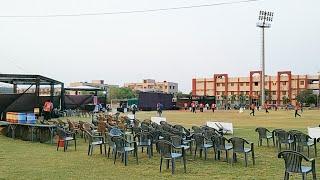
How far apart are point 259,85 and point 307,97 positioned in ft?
54.2

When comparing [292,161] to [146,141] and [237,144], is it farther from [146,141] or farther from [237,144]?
[146,141]

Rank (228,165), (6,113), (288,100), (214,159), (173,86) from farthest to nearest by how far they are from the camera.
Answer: (173,86) < (288,100) < (6,113) < (214,159) < (228,165)

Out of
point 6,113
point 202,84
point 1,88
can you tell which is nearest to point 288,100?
point 202,84

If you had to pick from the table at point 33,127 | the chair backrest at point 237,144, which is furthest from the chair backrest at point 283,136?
the table at point 33,127

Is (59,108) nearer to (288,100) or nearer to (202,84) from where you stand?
(288,100)

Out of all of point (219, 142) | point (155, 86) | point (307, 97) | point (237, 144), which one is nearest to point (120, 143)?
point (219, 142)

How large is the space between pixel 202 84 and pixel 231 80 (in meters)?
9.45

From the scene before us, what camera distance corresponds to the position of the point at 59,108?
33938 millimetres

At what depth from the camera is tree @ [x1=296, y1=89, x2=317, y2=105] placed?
3787 inches

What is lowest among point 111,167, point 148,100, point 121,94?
point 111,167

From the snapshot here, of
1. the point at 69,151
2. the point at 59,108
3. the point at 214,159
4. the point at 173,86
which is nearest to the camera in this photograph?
the point at 214,159

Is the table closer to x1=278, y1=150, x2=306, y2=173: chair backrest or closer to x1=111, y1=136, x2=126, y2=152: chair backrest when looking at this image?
x1=111, y1=136, x2=126, y2=152: chair backrest

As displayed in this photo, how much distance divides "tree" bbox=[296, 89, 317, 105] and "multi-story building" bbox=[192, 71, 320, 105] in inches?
271

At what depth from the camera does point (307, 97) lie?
96.9 meters
